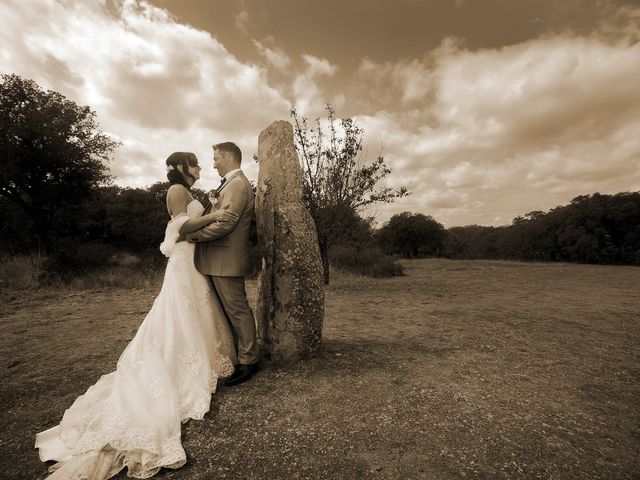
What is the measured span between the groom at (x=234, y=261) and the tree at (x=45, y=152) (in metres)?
17.3

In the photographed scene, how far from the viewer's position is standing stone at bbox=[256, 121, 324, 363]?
15.2 ft

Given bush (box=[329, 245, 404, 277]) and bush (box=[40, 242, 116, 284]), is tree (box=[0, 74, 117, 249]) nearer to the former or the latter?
bush (box=[40, 242, 116, 284])

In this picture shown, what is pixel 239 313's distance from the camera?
4.30m

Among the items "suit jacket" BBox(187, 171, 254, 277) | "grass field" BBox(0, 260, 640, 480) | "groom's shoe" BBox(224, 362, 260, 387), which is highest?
"suit jacket" BBox(187, 171, 254, 277)

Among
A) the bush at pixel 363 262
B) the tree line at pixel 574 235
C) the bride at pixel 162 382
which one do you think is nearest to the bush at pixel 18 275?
the bride at pixel 162 382

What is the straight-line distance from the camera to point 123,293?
11031 mm

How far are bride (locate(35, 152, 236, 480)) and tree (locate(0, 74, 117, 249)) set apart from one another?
672 inches

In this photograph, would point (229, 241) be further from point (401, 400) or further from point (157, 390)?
point (401, 400)

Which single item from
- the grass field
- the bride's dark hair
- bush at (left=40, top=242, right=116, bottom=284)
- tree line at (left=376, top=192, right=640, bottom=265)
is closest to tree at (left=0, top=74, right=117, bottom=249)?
bush at (left=40, top=242, right=116, bottom=284)

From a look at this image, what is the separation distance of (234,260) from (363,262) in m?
15.7

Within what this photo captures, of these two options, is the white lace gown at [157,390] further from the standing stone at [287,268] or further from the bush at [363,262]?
the bush at [363,262]

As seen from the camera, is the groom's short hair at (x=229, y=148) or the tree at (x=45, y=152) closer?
the groom's short hair at (x=229, y=148)

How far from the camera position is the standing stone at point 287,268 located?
4.63 meters

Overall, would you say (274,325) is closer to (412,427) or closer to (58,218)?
(412,427)
